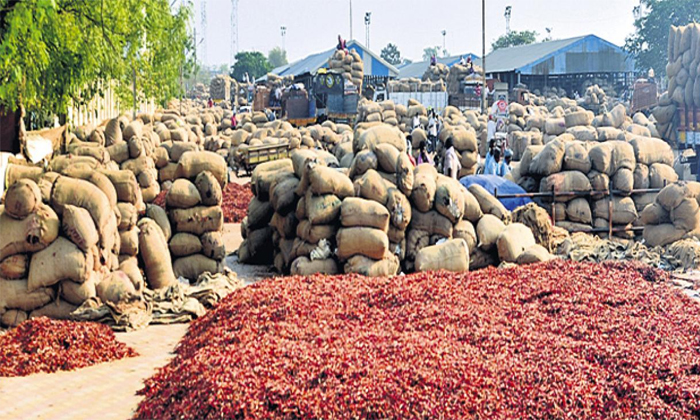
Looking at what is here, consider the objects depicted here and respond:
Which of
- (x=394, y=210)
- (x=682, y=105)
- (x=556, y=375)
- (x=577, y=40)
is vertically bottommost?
(x=556, y=375)

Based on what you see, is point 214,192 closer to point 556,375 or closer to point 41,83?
point 41,83

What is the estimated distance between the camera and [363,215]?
33.1 feet

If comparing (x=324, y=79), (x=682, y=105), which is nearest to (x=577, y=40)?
(x=324, y=79)

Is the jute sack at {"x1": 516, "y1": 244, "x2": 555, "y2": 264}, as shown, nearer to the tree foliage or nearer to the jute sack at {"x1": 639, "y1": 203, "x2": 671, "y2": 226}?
the jute sack at {"x1": 639, "y1": 203, "x2": 671, "y2": 226}

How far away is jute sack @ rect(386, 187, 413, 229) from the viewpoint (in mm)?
10438

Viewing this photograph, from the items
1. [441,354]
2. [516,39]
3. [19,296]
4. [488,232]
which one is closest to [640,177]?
[488,232]

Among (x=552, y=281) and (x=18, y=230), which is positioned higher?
(x=18, y=230)

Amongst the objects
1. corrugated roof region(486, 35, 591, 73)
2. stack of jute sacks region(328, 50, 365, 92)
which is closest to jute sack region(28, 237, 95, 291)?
stack of jute sacks region(328, 50, 365, 92)

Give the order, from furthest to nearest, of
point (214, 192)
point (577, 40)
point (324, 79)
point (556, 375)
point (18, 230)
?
point (577, 40)
point (324, 79)
point (214, 192)
point (18, 230)
point (556, 375)

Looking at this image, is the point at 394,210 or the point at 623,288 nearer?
the point at 623,288

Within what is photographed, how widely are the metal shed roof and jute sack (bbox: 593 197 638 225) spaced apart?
42.0m

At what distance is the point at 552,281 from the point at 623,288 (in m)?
0.73

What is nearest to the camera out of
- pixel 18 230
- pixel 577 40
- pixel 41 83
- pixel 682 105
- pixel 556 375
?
pixel 556 375

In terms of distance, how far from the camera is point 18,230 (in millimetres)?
8000
